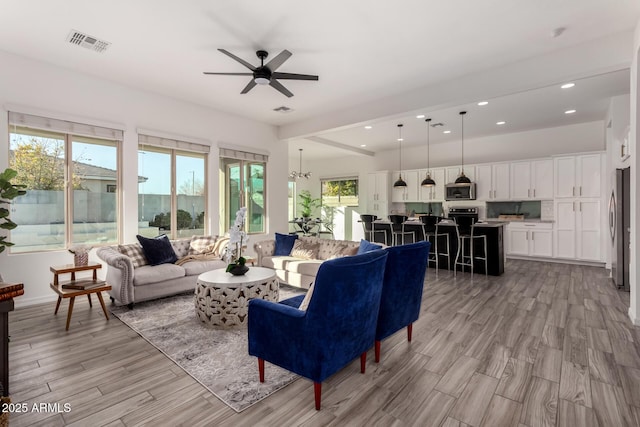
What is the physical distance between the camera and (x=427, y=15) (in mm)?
3061

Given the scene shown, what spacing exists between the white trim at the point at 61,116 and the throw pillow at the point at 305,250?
3.26 m

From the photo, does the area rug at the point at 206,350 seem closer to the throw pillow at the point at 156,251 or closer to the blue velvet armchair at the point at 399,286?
the throw pillow at the point at 156,251

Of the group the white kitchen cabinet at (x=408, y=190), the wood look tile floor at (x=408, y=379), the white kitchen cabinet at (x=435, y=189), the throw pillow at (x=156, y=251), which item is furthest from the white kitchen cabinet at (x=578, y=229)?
the throw pillow at (x=156, y=251)

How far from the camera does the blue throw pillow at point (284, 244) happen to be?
17.0 ft

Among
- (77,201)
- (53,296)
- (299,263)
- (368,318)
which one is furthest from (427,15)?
(53,296)

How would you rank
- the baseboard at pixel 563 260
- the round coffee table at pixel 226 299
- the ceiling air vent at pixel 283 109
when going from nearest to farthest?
1. the round coffee table at pixel 226 299
2. the ceiling air vent at pixel 283 109
3. the baseboard at pixel 563 260

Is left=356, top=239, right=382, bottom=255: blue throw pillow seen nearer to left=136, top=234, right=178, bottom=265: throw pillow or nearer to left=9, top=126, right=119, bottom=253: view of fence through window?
left=136, top=234, right=178, bottom=265: throw pillow

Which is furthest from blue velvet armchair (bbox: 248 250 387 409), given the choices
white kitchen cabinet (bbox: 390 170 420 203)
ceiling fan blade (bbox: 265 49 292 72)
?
white kitchen cabinet (bbox: 390 170 420 203)

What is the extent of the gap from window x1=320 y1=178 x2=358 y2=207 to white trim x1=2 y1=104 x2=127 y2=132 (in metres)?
7.35

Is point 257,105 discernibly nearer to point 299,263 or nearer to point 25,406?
point 299,263

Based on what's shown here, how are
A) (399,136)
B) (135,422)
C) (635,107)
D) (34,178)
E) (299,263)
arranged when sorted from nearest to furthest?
(135,422)
(635,107)
(34,178)
(299,263)
(399,136)

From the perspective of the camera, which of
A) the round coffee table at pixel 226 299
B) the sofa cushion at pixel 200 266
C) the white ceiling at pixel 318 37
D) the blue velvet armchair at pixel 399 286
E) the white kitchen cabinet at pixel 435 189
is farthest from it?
the white kitchen cabinet at pixel 435 189

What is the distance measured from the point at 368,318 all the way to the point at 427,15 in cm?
290

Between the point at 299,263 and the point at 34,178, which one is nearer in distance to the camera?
the point at 34,178
